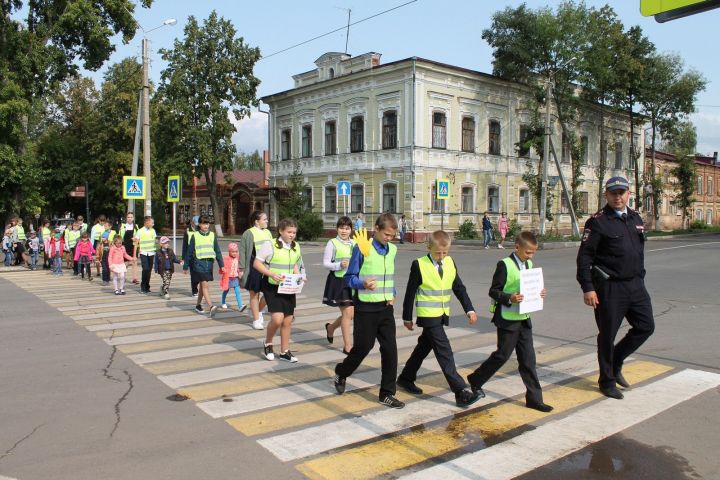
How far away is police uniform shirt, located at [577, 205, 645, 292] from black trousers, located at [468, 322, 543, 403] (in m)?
0.74

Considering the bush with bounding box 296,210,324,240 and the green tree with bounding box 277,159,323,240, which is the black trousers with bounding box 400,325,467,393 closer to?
the green tree with bounding box 277,159,323,240

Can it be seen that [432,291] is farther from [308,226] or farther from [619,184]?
[308,226]

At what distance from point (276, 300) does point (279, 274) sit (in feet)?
1.02

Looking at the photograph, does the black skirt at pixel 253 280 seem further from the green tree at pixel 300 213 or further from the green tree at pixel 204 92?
the green tree at pixel 204 92

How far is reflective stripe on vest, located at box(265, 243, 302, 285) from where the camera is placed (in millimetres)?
6957

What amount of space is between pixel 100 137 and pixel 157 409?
41.2 m

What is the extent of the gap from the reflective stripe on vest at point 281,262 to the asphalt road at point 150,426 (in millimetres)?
1732

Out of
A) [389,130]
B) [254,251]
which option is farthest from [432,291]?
[389,130]

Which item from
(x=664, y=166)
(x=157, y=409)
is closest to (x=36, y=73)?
(x=157, y=409)

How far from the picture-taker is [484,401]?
18.4ft

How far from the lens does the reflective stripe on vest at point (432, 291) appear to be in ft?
18.0

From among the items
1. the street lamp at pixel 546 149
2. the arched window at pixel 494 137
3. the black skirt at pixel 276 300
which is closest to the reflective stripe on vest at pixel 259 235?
the black skirt at pixel 276 300

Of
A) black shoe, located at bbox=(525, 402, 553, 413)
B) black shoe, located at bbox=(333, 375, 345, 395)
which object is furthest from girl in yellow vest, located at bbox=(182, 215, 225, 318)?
black shoe, located at bbox=(525, 402, 553, 413)

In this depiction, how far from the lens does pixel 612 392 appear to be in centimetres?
572
